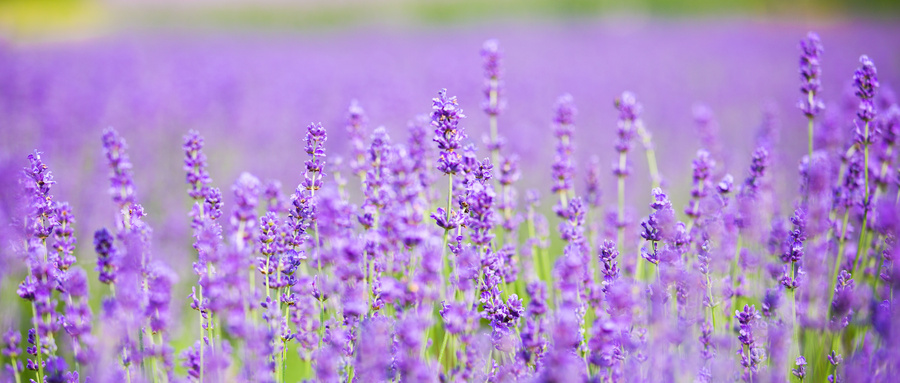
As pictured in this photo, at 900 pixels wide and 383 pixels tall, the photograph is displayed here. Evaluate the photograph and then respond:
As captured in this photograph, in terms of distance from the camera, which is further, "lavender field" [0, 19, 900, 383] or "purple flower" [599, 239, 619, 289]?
"purple flower" [599, 239, 619, 289]

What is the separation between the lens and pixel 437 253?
49.5 inches

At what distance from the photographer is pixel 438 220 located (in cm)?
148

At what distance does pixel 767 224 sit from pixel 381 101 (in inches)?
130

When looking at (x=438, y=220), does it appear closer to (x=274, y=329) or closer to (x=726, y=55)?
(x=274, y=329)

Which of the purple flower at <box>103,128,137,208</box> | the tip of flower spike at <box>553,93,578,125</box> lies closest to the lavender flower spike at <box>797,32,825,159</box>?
the tip of flower spike at <box>553,93,578,125</box>

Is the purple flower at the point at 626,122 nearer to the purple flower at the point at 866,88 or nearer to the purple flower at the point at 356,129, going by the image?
the purple flower at the point at 866,88

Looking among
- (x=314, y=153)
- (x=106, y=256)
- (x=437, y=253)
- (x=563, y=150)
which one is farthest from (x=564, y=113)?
(x=106, y=256)

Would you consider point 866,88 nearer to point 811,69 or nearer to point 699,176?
point 811,69

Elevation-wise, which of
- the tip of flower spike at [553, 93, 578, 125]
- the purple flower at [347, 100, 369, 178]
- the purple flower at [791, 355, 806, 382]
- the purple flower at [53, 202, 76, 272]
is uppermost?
the tip of flower spike at [553, 93, 578, 125]

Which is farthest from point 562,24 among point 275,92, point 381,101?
point 381,101

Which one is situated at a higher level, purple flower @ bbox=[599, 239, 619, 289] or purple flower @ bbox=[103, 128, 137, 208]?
purple flower @ bbox=[103, 128, 137, 208]

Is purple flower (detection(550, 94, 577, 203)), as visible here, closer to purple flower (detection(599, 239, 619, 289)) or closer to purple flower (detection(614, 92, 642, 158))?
purple flower (detection(614, 92, 642, 158))

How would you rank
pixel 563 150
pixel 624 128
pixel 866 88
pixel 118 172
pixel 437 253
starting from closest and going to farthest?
pixel 437 253
pixel 118 172
pixel 866 88
pixel 563 150
pixel 624 128

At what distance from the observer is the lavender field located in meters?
1.29
